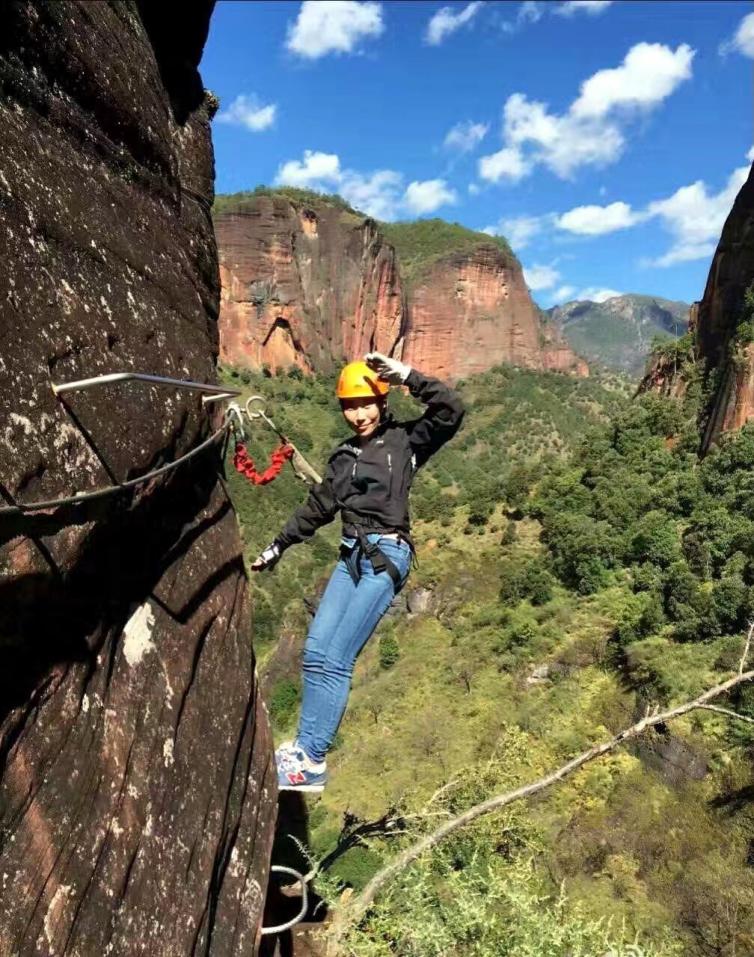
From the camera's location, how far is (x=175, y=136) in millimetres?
4305

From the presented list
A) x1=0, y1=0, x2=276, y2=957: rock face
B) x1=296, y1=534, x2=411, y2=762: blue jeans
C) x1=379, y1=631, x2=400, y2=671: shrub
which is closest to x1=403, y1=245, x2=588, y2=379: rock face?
x1=379, y1=631, x2=400, y2=671: shrub

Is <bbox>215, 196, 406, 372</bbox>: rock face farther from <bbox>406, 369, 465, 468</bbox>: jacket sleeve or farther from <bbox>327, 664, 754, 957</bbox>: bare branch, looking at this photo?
<bbox>327, 664, 754, 957</bbox>: bare branch

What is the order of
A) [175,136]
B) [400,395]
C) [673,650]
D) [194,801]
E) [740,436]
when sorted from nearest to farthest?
[194,801] → [175,136] → [673,650] → [740,436] → [400,395]

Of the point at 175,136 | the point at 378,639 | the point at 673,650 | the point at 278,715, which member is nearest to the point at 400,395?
the point at 378,639

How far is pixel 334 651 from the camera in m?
3.95

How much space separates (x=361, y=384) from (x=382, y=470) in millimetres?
595

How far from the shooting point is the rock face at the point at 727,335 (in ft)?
114

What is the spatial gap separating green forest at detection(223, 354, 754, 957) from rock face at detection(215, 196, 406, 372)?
2616cm

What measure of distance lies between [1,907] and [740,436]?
37.5m

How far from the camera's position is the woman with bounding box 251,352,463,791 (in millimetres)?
3980

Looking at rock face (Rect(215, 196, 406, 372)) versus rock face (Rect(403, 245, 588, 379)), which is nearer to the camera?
rock face (Rect(215, 196, 406, 372))

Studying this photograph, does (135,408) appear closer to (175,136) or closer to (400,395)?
(175,136)

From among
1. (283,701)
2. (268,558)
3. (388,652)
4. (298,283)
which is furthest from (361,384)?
(298,283)

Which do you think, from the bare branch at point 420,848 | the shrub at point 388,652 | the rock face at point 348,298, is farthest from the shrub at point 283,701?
the rock face at point 348,298
